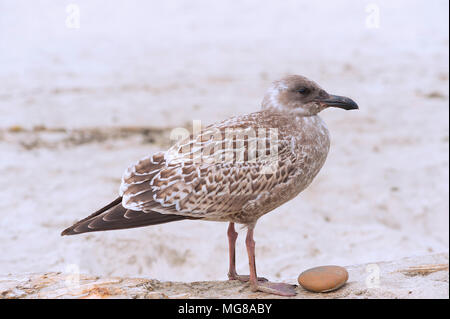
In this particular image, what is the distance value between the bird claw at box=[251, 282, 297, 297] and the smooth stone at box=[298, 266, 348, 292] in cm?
11

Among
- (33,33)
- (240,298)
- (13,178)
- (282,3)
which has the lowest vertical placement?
(240,298)

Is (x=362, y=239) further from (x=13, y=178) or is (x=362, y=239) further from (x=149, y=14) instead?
(x=149, y=14)

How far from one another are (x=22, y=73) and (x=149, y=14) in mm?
3793

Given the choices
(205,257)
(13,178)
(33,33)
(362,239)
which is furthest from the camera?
(33,33)

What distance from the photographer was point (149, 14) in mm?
15242

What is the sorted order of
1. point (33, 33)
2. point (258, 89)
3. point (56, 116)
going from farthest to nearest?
point (33, 33) < point (258, 89) < point (56, 116)

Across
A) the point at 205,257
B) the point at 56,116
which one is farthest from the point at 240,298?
the point at 56,116

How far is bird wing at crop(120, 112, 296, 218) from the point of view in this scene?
195 inches

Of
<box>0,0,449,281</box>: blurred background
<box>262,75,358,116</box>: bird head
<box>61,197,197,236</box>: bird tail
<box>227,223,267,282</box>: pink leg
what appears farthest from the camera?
<box>0,0,449,281</box>: blurred background

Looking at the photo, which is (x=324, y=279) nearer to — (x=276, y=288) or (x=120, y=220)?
(x=276, y=288)

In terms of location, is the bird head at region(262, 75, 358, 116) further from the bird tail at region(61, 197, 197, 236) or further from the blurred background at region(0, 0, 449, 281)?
the blurred background at region(0, 0, 449, 281)

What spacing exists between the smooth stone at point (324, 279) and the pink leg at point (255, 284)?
14 centimetres

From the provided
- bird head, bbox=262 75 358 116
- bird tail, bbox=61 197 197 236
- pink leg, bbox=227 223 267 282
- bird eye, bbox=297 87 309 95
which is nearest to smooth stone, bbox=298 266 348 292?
pink leg, bbox=227 223 267 282

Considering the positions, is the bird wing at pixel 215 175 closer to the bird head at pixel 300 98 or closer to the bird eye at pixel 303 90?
the bird head at pixel 300 98
